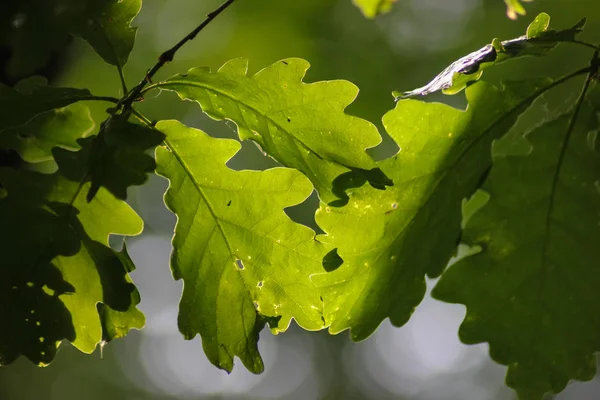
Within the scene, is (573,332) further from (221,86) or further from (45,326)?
(45,326)

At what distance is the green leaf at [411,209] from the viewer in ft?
4.35

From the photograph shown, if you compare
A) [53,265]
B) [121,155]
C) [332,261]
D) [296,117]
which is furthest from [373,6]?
[53,265]

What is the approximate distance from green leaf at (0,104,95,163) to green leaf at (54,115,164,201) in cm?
34

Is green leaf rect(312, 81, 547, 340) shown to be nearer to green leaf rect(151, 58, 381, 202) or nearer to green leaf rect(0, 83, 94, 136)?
green leaf rect(151, 58, 381, 202)

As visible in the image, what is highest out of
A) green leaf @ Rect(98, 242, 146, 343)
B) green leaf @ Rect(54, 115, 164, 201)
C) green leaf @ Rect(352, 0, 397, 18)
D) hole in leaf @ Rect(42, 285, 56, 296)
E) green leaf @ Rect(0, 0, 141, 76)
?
green leaf @ Rect(352, 0, 397, 18)

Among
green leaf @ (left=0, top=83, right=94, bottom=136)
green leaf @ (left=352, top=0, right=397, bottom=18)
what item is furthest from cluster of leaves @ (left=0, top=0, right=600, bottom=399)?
green leaf @ (left=352, top=0, right=397, bottom=18)

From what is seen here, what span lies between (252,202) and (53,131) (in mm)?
469

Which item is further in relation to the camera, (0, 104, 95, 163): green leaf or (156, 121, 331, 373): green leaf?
(0, 104, 95, 163): green leaf

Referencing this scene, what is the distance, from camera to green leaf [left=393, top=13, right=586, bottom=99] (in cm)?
115

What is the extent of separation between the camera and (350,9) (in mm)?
4820

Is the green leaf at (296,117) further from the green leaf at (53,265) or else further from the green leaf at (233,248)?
the green leaf at (53,265)

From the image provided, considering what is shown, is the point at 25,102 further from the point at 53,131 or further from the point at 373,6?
the point at 373,6

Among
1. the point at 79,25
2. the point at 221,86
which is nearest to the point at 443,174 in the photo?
the point at 221,86

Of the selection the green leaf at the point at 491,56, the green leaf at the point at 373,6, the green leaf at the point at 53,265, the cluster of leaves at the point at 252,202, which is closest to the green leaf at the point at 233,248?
the cluster of leaves at the point at 252,202
